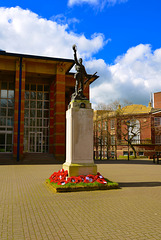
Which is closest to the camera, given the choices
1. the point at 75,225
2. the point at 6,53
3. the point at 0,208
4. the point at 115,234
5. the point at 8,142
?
the point at 115,234

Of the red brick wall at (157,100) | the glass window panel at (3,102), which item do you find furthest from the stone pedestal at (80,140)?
the red brick wall at (157,100)

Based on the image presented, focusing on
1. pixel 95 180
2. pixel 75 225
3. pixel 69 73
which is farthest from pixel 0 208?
pixel 69 73

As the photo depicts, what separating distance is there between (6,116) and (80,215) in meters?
25.5

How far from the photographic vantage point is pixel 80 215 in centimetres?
558

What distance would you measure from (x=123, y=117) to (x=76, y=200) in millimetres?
31999

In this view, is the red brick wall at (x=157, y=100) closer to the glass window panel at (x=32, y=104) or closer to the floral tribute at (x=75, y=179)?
the glass window panel at (x=32, y=104)

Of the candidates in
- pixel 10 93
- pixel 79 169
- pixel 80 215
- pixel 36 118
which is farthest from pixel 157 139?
pixel 80 215

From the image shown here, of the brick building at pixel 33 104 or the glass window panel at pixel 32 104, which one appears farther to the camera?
the glass window panel at pixel 32 104

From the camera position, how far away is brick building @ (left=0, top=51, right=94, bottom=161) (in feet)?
86.1

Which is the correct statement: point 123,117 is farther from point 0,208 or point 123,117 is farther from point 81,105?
point 0,208

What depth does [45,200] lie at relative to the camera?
712cm

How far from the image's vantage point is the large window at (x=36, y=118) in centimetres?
2972

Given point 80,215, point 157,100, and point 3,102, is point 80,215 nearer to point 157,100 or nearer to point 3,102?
point 3,102

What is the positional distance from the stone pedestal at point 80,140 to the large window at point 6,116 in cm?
1972
